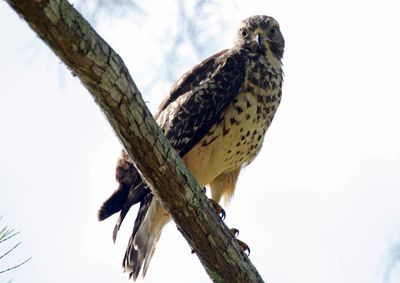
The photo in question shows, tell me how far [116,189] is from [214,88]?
0.90m

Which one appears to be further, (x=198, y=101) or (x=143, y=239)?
(x=143, y=239)

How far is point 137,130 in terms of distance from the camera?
161 inches

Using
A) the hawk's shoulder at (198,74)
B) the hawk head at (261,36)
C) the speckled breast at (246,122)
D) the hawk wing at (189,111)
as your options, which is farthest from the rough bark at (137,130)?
the hawk head at (261,36)

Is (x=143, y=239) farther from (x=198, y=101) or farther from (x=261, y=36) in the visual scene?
(x=261, y=36)

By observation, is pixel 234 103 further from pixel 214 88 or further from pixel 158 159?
pixel 158 159

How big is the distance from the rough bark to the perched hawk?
114cm

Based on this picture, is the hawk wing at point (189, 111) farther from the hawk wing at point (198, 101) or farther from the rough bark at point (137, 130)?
the rough bark at point (137, 130)

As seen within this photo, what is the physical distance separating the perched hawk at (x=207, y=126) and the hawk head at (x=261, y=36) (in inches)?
11.0

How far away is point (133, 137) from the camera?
4109 millimetres

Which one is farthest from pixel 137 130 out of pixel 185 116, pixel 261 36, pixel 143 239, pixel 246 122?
pixel 261 36

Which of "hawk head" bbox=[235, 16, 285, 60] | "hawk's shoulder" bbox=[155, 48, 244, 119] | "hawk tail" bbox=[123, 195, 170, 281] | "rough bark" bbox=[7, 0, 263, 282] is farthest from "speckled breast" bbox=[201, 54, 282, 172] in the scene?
"rough bark" bbox=[7, 0, 263, 282]

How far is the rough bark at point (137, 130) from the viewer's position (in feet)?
11.8

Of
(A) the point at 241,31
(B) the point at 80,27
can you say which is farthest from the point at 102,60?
(A) the point at 241,31

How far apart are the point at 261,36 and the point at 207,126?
117 cm
